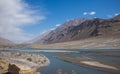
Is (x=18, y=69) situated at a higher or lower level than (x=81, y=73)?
higher

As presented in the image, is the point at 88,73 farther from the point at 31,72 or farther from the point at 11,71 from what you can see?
the point at 31,72

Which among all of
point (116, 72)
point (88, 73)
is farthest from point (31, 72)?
point (116, 72)

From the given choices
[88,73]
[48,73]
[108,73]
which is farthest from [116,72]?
[48,73]

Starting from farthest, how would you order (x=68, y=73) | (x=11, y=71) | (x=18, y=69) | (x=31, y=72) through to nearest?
(x=68, y=73)
(x=11, y=71)
(x=18, y=69)
(x=31, y=72)

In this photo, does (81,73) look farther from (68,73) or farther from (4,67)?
(4,67)

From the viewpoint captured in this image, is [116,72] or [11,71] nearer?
[11,71]

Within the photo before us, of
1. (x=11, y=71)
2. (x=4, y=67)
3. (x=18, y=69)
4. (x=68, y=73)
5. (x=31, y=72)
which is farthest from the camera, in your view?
(x=68, y=73)

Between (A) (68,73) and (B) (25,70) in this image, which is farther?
(A) (68,73)

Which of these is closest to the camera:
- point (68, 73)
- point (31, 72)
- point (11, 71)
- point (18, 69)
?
point (31, 72)

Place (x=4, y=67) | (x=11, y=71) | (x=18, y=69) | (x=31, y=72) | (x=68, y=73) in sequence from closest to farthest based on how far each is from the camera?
(x=31, y=72)
(x=18, y=69)
(x=11, y=71)
(x=4, y=67)
(x=68, y=73)
